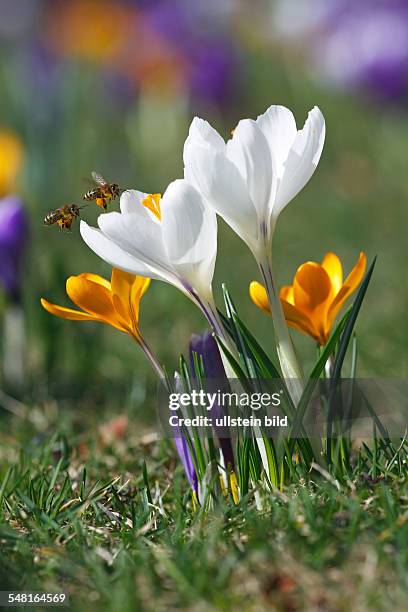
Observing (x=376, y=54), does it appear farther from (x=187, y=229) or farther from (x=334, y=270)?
(x=187, y=229)

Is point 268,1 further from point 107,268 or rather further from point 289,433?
point 289,433

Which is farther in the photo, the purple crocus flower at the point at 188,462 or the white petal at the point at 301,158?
the purple crocus flower at the point at 188,462

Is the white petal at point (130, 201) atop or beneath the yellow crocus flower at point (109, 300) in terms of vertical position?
atop

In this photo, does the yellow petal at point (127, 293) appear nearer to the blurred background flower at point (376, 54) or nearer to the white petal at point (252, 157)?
the white petal at point (252, 157)

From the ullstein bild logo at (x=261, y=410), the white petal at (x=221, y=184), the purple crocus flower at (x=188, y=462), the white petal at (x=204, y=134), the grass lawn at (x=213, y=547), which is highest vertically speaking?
the white petal at (x=204, y=134)

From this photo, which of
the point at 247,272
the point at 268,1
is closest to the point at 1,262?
the point at 247,272

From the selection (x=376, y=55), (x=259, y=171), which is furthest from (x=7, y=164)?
(x=376, y=55)

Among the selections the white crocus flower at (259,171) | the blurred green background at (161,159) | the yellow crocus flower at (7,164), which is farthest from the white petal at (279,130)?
the yellow crocus flower at (7,164)
